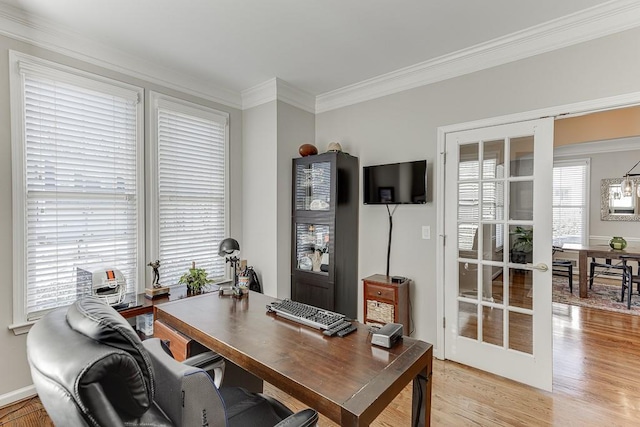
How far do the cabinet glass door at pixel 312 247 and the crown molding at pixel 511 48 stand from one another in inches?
58.7

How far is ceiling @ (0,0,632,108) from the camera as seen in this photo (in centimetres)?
214

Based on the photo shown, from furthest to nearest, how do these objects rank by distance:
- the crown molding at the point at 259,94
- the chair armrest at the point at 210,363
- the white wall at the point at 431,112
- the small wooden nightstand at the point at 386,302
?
the crown molding at the point at 259,94, the small wooden nightstand at the point at 386,302, the white wall at the point at 431,112, the chair armrest at the point at 210,363

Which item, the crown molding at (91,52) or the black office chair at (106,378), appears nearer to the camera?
the black office chair at (106,378)

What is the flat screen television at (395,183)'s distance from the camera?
2928 mm

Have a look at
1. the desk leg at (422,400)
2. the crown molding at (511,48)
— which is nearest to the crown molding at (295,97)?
the crown molding at (511,48)

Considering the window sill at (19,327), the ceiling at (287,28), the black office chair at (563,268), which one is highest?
the ceiling at (287,28)

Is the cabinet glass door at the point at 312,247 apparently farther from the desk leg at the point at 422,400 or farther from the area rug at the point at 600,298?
the area rug at the point at 600,298

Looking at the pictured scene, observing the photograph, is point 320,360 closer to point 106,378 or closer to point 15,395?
point 106,378

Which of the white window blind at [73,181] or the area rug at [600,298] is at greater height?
the white window blind at [73,181]

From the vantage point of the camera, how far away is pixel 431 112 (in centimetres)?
299

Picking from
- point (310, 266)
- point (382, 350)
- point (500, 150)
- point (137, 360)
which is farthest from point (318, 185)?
point (137, 360)

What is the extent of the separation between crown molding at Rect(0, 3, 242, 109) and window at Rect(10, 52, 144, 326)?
0.47 feet

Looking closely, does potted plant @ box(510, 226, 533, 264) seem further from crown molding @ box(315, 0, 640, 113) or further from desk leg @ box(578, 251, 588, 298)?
desk leg @ box(578, 251, 588, 298)

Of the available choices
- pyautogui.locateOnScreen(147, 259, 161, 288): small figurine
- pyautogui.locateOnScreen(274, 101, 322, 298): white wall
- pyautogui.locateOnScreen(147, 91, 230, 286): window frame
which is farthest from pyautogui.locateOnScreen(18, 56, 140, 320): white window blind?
pyautogui.locateOnScreen(274, 101, 322, 298): white wall
